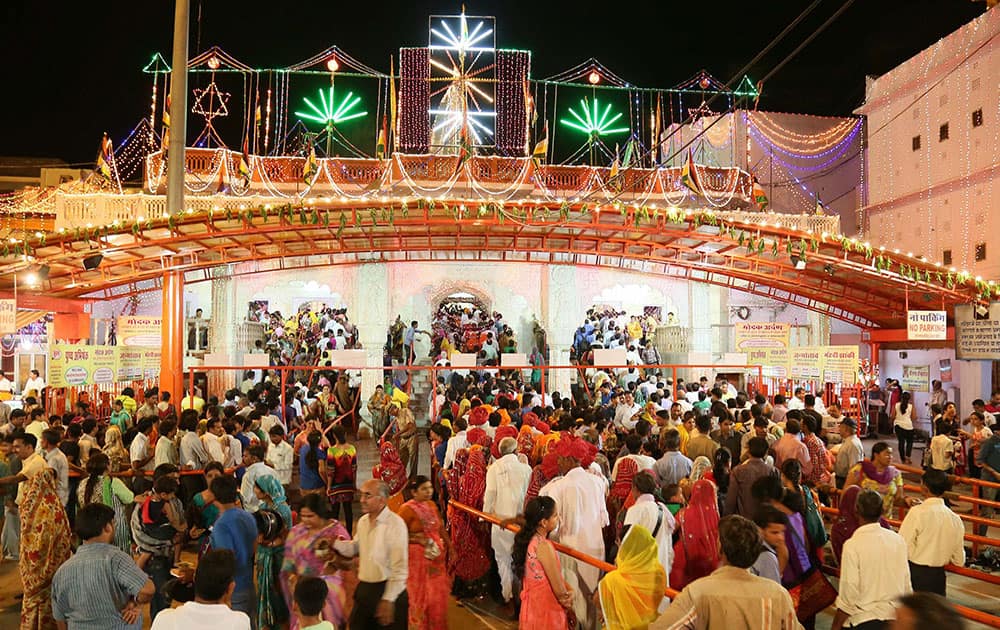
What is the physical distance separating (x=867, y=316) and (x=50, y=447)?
56.9 feet

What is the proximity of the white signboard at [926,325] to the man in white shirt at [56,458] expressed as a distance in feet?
47.4

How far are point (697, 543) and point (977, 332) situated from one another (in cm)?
1168

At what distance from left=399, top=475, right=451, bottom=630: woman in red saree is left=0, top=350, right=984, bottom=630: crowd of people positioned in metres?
0.01

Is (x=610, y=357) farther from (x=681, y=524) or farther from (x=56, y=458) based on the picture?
(x=56, y=458)

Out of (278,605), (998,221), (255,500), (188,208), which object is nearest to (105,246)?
(188,208)

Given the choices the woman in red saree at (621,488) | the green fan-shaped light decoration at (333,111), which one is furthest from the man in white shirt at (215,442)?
the green fan-shaped light decoration at (333,111)

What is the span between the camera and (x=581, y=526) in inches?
234

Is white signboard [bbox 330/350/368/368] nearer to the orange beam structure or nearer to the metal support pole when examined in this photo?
the orange beam structure

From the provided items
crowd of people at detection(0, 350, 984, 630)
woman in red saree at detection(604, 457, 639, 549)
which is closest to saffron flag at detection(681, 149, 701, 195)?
crowd of people at detection(0, 350, 984, 630)

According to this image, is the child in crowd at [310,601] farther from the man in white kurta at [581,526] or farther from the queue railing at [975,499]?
the queue railing at [975,499]

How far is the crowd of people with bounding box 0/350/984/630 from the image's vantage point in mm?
4133

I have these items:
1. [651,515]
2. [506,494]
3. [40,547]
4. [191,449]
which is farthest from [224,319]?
[651,515]

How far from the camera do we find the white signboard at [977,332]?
13.4m

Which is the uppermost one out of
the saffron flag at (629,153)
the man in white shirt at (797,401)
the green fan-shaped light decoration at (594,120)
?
the green fan-shaped light decoration at (594,120)
